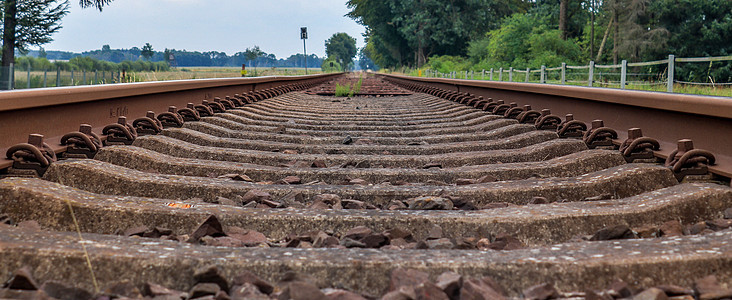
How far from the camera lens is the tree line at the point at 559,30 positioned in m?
36.2

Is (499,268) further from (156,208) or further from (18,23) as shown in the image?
(18,23)

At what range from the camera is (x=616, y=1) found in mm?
43969

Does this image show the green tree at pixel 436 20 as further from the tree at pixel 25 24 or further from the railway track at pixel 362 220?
the railway track at pixel 362 220

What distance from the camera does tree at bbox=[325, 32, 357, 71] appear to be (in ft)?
588

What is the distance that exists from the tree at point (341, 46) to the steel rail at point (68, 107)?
555ft

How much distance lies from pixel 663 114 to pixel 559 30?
3944 cm

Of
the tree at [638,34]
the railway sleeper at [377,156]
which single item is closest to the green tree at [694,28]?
the tree at [638,34]

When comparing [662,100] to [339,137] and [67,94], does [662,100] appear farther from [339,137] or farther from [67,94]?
[67,94]

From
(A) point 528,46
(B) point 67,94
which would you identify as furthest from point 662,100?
(A) point 528,46

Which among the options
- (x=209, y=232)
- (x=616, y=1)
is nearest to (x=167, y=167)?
(x=209, y=232)

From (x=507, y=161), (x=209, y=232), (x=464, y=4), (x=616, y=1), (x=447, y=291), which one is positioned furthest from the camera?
(x=464, y=4)

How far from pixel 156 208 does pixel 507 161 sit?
224cm

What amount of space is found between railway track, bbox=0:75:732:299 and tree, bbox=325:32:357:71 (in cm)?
17097

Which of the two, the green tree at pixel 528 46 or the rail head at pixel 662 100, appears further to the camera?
the green tree at pixel 528 46
